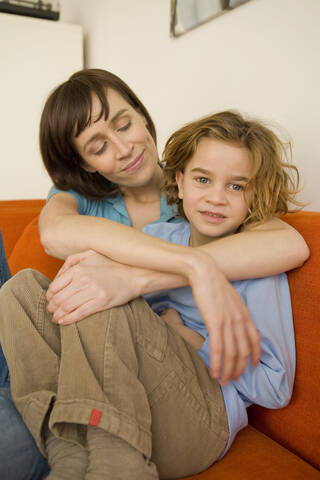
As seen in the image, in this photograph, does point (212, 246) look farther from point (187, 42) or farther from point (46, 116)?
point (187, 42)

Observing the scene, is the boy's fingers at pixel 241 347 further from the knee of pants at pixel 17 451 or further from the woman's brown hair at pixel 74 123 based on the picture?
the woman's brown hair at pixel 74 123

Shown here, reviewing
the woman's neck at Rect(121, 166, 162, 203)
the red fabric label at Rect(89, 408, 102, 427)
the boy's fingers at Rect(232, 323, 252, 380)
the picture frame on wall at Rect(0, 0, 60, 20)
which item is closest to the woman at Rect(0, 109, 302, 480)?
the red fabric label at Rect(89, 408, 102, 427)

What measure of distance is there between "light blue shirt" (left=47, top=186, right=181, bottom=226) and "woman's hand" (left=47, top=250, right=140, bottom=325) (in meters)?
0.42

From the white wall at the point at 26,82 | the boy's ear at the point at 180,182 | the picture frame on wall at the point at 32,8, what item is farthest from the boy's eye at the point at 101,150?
the picture frame on wall at the point at 32,8

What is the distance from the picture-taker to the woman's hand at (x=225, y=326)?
2.41 ft

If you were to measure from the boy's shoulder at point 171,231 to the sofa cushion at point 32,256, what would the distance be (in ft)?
1.43

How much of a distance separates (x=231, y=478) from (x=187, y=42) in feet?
5.49

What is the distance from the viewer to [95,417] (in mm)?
677

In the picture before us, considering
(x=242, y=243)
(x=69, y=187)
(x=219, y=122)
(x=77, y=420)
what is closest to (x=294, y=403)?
(x=242, y=243)

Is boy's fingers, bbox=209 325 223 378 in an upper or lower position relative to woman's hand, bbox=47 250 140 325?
lower

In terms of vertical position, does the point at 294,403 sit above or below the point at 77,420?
below

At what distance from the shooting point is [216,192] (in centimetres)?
99

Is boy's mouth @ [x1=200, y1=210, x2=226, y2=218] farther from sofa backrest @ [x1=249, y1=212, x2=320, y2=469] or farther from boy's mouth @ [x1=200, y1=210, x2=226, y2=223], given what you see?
sofa backrest @ [x1=249, y1=212, x2=320, y2=469]

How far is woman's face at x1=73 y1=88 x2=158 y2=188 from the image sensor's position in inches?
46.1
